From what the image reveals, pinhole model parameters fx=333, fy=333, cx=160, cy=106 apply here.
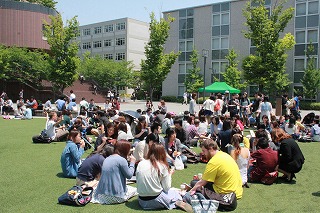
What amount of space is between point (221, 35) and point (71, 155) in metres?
38.1

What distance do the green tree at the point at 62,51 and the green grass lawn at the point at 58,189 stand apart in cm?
2090

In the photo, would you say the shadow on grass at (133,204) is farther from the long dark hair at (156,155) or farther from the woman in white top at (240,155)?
the woman in white top at (240,155)

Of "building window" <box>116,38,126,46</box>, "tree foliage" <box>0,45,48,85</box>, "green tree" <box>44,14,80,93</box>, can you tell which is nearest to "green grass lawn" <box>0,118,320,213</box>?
"green tree" <box>44,14,80,93</box>

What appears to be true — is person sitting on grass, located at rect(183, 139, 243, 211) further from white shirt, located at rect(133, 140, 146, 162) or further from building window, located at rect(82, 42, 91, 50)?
building window, located at rect(82, 42, 91, 50)

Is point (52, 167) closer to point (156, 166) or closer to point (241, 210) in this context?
point (156, 166)

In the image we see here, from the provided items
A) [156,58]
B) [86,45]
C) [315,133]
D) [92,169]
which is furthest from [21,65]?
[86,45]

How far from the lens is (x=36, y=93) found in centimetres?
4066

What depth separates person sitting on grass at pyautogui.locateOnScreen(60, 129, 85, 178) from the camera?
7.93 meters

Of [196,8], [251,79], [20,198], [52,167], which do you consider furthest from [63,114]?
[196,8]

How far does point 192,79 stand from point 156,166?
3923 cm

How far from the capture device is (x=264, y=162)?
7812 mm

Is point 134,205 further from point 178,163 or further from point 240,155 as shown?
point 178,163

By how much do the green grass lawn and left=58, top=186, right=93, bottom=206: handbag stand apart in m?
0.11

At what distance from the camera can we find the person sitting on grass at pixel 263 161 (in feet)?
25.5
